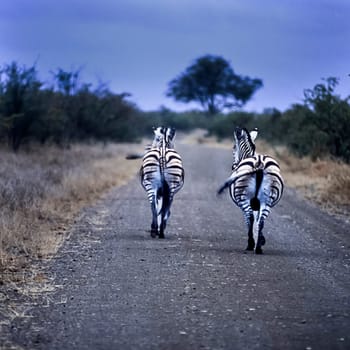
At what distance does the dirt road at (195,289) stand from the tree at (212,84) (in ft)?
247

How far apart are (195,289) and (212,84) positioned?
83.5 metres

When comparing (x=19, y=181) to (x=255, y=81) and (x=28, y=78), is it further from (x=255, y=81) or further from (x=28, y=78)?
(x=255, y=81)

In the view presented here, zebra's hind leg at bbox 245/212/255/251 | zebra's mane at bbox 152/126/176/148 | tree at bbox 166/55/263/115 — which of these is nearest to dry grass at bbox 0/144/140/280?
zebra's mane at bbox 152/126/176/148

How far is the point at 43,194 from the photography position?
18.2 metres

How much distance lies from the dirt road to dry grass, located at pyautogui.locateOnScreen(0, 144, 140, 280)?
50 cm

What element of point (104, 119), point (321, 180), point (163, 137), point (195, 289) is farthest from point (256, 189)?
point (104, 119)

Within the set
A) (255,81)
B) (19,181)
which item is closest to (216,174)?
(19,181)

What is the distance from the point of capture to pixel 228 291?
30.0ft

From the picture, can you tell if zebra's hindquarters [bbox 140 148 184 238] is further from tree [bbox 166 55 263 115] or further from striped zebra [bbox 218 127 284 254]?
tree [bbox 166 55 263 115]

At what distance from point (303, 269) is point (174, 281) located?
1.92m

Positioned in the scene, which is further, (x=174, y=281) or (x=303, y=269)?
(x=303, y=269)

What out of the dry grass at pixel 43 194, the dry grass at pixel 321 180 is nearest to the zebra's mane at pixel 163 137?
the dry grass at pixel 43 194

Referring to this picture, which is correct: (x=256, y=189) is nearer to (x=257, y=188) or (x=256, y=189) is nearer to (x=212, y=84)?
(x=257, y=188)

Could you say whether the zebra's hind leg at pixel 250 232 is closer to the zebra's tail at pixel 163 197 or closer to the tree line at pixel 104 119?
the zebra's tail at pixel 163 197
